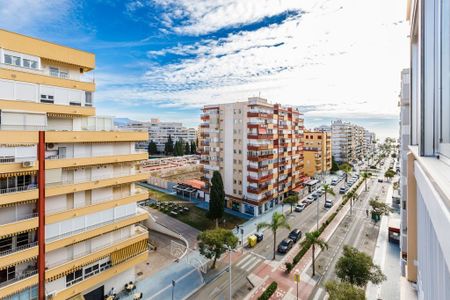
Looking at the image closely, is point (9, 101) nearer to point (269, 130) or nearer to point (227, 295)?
point (227, 295)

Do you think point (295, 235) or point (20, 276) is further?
point (295, 235)

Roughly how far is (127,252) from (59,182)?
352 inches

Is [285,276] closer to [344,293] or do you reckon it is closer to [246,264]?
[246,264]

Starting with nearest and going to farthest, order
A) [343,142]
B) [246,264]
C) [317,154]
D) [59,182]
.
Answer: [59,182] < [246,264] < [317,154] < [343,142]

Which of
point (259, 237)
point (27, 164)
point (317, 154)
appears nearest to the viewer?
point (27, 164)

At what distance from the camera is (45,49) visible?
1884cm

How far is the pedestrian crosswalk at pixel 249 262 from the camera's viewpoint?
27609mm

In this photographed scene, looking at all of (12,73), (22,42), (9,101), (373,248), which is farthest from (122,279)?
(373,248)

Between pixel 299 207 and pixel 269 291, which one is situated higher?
pixel 299 207

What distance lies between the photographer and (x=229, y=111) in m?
45.6

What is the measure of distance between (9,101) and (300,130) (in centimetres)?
5304

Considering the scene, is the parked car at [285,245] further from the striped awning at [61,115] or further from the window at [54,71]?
the window at [54,71]

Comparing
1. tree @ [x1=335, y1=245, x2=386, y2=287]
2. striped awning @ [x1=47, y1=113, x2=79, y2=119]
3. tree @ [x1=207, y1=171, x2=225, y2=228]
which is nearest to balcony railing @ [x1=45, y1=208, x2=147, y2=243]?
striped awning @ [x1=47, y1=113, x2=79, y2=119]

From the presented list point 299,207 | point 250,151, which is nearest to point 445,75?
point 250,151
